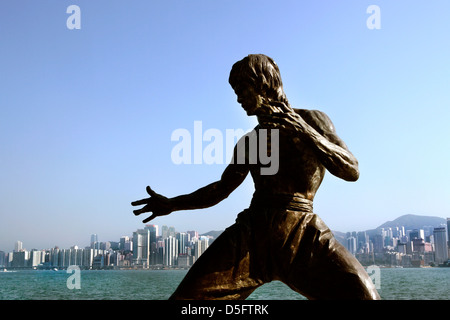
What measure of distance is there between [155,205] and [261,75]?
1.70 meters

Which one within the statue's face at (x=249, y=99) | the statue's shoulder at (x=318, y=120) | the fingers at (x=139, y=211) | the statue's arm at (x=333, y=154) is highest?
the statue's face at (x=249, y=99)

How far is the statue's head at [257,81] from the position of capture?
476 cm

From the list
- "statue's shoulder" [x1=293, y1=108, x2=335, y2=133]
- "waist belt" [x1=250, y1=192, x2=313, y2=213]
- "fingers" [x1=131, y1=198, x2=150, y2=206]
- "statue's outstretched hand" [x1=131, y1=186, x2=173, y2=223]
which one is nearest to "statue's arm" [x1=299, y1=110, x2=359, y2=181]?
"statue's shoulder" [x1=293, y1=108, x2=335, y2=133]

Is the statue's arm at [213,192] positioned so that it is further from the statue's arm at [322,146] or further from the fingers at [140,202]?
the statue's arm at [322,146]

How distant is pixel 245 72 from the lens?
15.7 feet

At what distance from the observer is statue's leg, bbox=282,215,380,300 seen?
13.3ft

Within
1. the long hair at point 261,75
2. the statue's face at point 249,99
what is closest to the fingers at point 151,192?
the statue's face at point 249,99

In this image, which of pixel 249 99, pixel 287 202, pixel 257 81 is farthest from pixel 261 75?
pixel 287 202

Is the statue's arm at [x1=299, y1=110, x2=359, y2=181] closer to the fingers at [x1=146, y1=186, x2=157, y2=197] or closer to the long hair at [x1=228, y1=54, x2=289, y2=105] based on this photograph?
the long hair at [x1=228, y1=54, x2=289, y2=105]

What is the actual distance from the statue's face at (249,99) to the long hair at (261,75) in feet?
0.15

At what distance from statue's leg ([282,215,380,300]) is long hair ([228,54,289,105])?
1.25 metres
